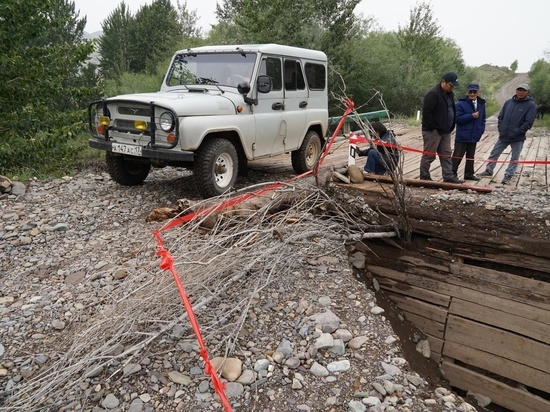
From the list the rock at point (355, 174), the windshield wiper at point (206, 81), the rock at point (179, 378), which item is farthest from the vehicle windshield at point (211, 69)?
the rock at point (179, 378)

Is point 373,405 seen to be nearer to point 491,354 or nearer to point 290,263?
point 290,263

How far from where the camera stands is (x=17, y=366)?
2797 millimetres

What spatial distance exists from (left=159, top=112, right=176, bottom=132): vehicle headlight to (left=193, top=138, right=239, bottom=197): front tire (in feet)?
1.61

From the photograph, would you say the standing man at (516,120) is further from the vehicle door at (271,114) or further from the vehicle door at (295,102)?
the vehicle door at (271,114)

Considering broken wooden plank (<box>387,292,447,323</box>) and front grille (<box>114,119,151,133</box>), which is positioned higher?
front grille (<box>114,119,151,133</box>)

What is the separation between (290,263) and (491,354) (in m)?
2.45

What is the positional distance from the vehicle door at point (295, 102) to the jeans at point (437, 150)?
2.05 meters

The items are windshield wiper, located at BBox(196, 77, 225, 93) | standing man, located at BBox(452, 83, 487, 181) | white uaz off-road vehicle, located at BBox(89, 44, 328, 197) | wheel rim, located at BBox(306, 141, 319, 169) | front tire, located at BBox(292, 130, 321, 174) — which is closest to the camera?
white uaz off-road vehicle, located at BBox(89, 44, 328, 197)

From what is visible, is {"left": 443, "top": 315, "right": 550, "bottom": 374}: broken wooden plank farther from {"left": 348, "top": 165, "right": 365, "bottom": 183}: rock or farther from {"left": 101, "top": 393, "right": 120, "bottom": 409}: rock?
{"left": 101, "top": 393, "right": 120, "bottom": 409}: rock

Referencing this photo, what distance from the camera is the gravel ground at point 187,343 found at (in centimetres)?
255

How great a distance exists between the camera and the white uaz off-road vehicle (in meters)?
5.09

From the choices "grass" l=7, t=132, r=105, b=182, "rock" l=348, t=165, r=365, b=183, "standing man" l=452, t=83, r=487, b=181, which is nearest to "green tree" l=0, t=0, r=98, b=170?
"grass" l=7, t=132, r=105, b=182

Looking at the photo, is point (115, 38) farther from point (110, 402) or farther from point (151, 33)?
point (110, 402)

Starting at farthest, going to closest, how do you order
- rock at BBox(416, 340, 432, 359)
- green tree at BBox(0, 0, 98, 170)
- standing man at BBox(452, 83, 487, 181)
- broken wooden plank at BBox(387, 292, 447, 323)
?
green tree at BBox(0, 0, 98, 170) < standing man at BBox(452, 83, 487, 181) < broken wooden plank at BBox(387, 292, 447, 323) < rock at BBox(416, 340, 432, 359)
